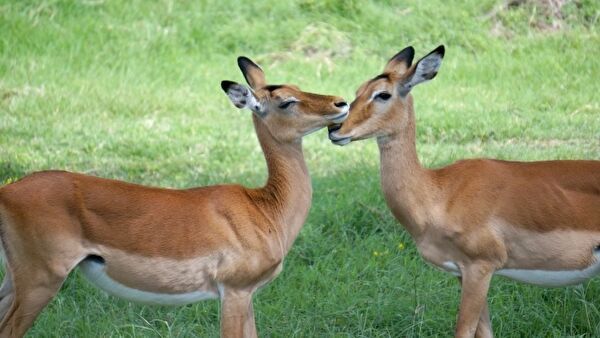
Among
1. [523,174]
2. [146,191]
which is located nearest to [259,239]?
[146,191]

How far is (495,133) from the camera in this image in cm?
892

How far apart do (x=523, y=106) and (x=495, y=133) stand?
2.97 feet

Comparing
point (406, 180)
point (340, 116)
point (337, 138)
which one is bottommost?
point (406, 180)

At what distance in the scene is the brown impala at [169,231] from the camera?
4.65 m

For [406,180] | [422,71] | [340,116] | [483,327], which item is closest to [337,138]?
[340,116]

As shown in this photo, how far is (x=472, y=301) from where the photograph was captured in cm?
499

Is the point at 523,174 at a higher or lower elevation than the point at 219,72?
higher

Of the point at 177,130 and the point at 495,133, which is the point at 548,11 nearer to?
the point at 495,133

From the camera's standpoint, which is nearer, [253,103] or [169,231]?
[169,231]

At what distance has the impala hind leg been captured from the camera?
15.2ft

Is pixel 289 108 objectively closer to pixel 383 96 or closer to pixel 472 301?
pixel 383 96

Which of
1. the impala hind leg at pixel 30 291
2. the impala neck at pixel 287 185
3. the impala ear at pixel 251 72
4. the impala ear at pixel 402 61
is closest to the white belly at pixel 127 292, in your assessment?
the impala hind leg at pixel 30 291

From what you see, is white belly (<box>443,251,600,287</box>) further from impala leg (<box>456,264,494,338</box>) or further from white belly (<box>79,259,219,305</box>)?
white belly (<box>79,259,219,305</box>)

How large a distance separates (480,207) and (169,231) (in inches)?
53.3
